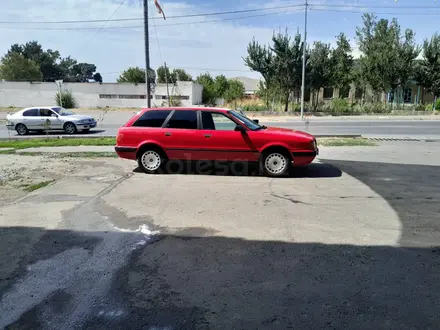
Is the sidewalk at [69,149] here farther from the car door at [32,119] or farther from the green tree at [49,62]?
→ the green tree at [49,62]

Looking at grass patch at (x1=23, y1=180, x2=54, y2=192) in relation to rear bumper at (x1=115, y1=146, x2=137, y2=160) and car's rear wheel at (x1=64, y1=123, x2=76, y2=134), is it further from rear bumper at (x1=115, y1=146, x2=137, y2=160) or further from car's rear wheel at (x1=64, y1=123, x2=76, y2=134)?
car's rear wheel at (x1=64, y1=123, x2=76, y2=134)

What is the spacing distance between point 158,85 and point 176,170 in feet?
121

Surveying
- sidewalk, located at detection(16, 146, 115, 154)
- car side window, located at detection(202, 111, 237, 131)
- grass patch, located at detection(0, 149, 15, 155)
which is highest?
car side window, located at detection(202, 111, 237, 131)

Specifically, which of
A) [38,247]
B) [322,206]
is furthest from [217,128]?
[38,247]

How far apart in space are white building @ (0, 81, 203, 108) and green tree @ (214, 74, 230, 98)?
7.01 meters

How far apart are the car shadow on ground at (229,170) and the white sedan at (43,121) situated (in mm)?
12319

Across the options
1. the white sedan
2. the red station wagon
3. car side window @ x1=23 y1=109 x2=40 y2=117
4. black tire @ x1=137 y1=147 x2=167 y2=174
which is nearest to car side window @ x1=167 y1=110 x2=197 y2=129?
the red station wagon

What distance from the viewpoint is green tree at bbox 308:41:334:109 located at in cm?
3297

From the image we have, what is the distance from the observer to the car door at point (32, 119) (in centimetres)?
2050

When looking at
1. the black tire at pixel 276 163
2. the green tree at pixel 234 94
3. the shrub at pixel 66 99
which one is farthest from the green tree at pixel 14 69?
the black tire at pixel 276 163

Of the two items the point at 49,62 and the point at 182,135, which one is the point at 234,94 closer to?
the point at 182,135

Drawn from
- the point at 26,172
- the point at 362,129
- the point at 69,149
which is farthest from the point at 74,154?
the point at 362,129

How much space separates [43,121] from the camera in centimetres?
2048

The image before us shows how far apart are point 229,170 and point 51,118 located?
1501 centimetres
